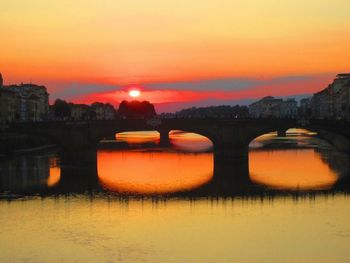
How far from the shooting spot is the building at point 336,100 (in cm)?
11656

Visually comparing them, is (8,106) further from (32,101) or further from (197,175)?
(197,175)

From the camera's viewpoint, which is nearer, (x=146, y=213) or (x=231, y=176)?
(x=146, y=213)

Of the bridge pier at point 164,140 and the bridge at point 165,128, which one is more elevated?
the bridge at point 165,128

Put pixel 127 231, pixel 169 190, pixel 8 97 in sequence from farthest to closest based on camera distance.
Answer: pixel 8 97, pixel 169 190, pixel 127 231

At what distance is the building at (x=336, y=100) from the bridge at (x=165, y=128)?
43967mm

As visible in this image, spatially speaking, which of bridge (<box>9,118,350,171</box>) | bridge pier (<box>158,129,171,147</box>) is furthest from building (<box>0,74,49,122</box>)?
bridge (<box>9,118,350,171</box>)

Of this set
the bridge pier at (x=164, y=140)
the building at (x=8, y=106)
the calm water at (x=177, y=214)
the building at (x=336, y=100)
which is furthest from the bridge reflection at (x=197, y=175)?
the building at (x=336, y=100)

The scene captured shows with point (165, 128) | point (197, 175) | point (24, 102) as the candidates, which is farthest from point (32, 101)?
point (197, 175)

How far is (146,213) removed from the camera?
33844mm

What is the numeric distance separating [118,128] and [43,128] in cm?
793

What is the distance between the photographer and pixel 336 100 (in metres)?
133

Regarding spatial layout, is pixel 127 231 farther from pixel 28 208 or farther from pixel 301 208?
pixel 301 208

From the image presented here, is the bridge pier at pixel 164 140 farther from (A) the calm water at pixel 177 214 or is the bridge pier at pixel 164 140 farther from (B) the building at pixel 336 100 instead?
(A) the calm water at pixel 177 214

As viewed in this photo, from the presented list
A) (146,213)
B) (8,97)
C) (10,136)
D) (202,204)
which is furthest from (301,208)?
(8,97)
